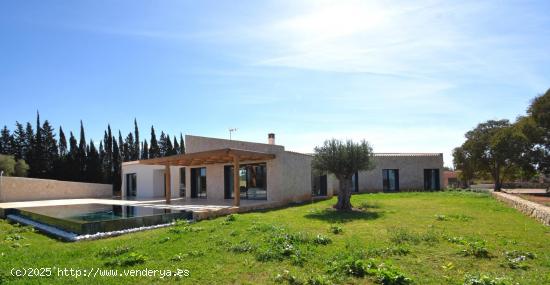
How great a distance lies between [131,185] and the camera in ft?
112

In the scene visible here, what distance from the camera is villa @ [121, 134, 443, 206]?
20.3 m

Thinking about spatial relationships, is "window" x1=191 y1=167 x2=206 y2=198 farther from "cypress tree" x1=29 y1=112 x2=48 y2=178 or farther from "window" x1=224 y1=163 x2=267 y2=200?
"cypress tree" x1=29 y1=112 x2=48 y2=178

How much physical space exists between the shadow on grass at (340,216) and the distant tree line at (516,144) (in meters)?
19.5

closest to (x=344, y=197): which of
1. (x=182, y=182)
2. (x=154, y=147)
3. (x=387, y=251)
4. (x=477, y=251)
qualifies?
(x=387, y=251)

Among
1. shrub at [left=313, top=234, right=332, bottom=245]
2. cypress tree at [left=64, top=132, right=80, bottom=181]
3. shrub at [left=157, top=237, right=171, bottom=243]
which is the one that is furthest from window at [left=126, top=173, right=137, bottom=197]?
shrub at [left=313, top=234, right=332, bottom=245]

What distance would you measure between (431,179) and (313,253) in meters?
28.7

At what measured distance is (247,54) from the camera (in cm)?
1520

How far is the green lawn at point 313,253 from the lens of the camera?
6.78 m

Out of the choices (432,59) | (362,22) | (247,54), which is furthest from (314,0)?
(432,59)

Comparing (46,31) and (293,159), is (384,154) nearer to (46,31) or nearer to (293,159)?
(293,159)

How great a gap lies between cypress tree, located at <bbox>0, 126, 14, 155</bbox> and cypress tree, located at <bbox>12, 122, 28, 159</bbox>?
1.29ft

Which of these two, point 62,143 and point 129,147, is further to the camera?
point 129,147

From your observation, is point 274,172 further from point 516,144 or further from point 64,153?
point 64,153

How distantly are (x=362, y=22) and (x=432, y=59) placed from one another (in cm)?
379
